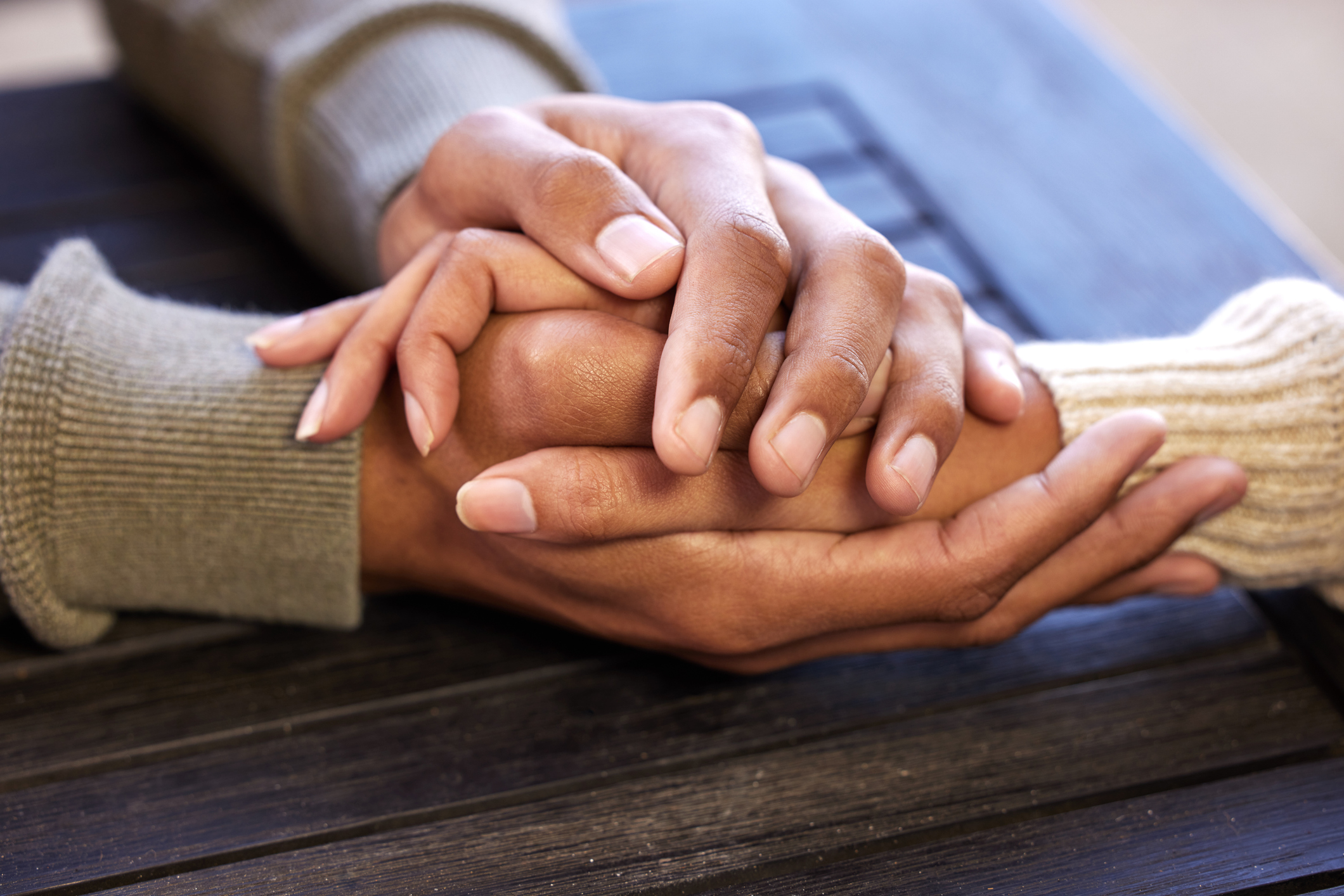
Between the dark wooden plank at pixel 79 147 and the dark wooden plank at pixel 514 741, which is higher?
the dark wooden plank at pixel 514 741

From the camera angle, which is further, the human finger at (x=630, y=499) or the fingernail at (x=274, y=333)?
the fingernail at (x=274, y=333)

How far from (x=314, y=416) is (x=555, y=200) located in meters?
0.24

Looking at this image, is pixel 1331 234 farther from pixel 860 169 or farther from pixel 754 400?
pixel 754 400

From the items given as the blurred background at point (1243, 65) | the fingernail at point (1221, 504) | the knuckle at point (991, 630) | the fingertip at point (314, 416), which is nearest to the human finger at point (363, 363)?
the fingertip at point (314, 416)

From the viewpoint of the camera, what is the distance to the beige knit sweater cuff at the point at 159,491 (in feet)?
2.38

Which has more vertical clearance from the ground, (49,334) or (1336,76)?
(1336,76)

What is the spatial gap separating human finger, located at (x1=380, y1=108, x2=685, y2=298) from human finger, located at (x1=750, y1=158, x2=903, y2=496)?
10 cm

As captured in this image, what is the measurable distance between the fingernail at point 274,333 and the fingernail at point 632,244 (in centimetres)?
26

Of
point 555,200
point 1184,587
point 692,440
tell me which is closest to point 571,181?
point 555,200

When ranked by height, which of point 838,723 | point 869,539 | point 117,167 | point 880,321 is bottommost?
point 117,167

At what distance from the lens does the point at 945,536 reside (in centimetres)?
70

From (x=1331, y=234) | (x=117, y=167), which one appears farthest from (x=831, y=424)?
(x=1331, y=234)

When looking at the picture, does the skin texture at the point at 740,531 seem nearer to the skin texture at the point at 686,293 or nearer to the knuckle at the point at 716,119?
the skin texture at the point at 686,293

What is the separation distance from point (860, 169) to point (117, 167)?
903mm
